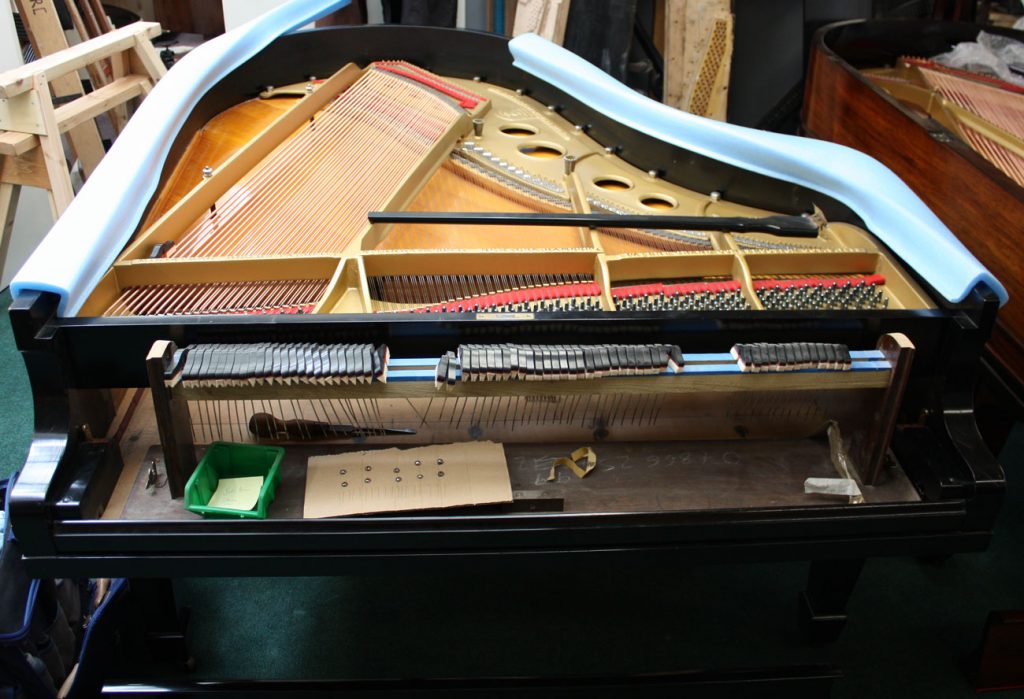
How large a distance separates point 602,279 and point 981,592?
1838 mm

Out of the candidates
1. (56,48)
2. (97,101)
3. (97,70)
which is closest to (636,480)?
(97,101)

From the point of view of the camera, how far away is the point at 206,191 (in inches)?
90.1

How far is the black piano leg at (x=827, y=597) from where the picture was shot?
2484mm

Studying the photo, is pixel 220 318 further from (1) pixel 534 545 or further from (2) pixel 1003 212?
(2) pixel 1003 212

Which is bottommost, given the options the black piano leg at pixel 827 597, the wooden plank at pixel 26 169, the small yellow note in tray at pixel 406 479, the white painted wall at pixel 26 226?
the black piano leg at pixel 827 597

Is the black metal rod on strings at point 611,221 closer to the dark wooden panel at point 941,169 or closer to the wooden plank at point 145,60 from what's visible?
the dark wooden panel at point 941,169

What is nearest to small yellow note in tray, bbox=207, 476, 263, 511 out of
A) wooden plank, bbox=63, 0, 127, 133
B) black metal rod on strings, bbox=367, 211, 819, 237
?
black metal rod on strings, bbox=367, 211, 819, 237

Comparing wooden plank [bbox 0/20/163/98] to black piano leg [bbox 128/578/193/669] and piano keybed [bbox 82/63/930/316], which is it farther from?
black piano leg [bbox 128/578/193/669]

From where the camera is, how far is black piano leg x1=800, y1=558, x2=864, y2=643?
248cm

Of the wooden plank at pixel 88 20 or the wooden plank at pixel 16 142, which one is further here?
the wooden plank at pixel 88 20

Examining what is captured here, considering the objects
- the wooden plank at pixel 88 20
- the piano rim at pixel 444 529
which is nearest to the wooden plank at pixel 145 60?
the wooden plank at pixel 88 20

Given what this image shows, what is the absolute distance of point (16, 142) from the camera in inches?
118

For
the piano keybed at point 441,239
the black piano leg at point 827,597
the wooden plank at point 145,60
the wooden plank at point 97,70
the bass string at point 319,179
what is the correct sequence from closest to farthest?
the piano keybed at point 441,239
the bass string at point 319,179
the black piano leg at point 827,597
the wooden plank at point 145,60
the wooden plank at point 97,70

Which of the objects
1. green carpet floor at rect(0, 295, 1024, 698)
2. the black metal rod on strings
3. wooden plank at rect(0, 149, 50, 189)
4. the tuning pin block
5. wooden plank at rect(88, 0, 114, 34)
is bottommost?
green carpet floor at rect(0, 295, 1024, 698)
